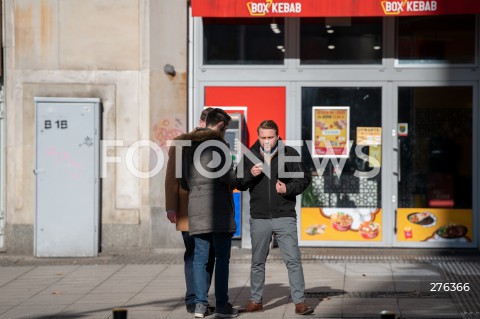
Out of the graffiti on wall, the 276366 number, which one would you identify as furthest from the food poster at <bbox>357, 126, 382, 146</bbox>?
the 276366 number

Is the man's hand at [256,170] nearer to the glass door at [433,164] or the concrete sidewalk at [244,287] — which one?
the concrete sidewalk at [244,287]

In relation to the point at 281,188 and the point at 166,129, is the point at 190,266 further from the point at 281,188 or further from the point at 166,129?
the point at 166,129

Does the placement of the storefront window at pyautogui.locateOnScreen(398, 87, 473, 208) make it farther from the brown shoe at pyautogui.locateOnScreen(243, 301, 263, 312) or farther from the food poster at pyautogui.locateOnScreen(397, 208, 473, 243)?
the brown shoe at pyautogui.locateOnScreen(243, 301, 263, 312)

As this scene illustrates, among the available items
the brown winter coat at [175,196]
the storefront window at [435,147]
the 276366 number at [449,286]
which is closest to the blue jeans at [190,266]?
the brown winter coat at [175,196]

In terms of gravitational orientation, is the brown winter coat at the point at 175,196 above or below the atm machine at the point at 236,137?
below

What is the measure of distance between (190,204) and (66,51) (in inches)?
218

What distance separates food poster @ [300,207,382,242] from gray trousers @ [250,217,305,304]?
4.65m

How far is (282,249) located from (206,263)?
0.72m

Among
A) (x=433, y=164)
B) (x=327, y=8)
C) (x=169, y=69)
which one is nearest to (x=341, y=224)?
(x=433, y=164)

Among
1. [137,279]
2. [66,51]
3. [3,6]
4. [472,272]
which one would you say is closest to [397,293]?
[472,272]

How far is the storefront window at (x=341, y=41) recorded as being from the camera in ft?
44.6

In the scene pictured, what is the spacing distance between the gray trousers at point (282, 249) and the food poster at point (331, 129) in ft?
15.5

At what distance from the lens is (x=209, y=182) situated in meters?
8.82

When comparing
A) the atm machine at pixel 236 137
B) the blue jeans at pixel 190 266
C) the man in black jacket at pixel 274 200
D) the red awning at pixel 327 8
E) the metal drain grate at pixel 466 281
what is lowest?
Result: the metal drain grate at pixel 466 281
